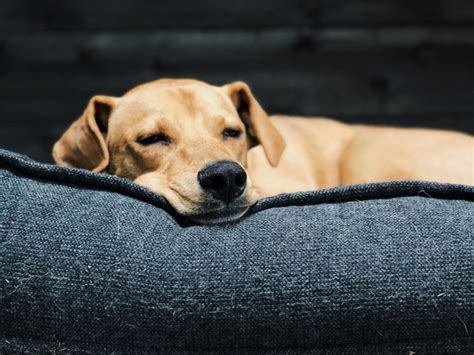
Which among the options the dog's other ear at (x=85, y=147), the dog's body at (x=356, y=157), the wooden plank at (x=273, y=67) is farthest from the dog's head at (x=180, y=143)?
the wooden plank at (x=273, y=67)

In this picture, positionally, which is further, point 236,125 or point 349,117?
point 349,117

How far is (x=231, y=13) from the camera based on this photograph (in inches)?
163

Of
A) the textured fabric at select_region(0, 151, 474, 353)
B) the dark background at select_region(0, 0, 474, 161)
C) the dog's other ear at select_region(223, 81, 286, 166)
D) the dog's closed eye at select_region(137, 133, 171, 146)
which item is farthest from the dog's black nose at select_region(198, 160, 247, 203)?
the dark background at select_region(0, 0, 474, 161)

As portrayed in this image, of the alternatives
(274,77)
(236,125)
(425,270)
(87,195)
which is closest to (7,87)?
(274,77)

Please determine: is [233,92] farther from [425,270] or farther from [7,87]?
[7,87]

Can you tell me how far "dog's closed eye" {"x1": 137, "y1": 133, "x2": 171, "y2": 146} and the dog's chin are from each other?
51cm

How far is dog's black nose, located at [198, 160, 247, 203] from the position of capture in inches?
77.2

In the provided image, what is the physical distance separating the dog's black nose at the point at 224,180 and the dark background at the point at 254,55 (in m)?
2.32

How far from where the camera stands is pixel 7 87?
4.22m

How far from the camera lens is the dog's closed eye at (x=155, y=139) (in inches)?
95.0

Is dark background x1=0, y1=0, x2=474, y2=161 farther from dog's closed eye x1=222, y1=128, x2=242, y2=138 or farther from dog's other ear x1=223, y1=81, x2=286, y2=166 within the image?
dog's closed eye x1=222, y1=128, x2=242, y2=138

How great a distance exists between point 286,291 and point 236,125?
119cm

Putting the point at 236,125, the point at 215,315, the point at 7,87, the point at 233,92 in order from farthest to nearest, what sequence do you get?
the point at 7,87 → the point at 233,92 → the point at 236,125 → the point at 215,315

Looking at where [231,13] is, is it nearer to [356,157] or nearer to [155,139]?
[356,157]
